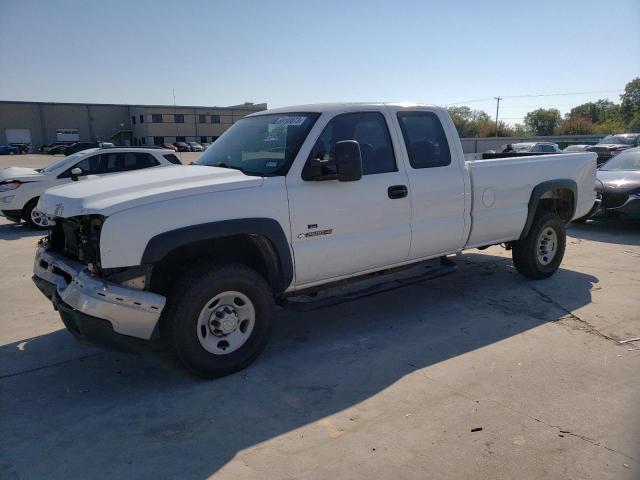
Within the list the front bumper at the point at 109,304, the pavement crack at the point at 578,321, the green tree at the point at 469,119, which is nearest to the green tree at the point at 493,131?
the green tree at the point at 469,119

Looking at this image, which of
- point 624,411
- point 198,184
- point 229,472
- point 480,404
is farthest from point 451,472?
point 198,184

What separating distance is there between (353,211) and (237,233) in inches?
44.5

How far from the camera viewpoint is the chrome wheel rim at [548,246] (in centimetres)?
661

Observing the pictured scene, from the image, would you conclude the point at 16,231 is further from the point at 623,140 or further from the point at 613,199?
the point at 623,140

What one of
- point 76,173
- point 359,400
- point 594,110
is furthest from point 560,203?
point 594,110

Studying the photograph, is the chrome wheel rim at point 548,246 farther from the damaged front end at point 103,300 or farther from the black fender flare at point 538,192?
the damaged front end at point 103,300

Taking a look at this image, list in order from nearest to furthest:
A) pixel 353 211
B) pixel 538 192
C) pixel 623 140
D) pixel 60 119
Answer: pixel 353 211, pixel 538 192, pixel 623 140, pixel 60 119

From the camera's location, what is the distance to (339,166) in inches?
166

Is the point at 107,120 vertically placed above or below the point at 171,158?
above

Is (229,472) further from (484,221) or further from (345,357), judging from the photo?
(484,221)

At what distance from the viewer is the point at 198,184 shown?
3959 millimetres

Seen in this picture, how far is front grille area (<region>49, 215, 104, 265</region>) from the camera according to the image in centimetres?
365

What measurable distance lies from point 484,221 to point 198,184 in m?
3.23

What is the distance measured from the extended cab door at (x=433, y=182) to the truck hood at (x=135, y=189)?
171cm
